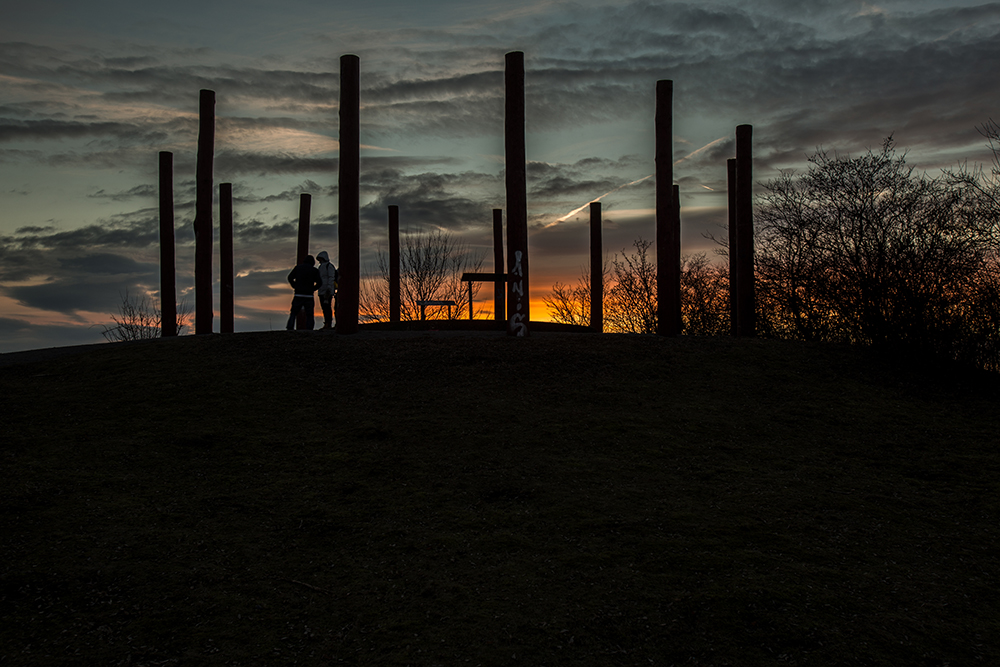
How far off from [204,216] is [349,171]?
525cm

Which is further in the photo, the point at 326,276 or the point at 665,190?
the point at 326,276

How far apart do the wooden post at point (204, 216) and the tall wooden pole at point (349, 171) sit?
4506 mm

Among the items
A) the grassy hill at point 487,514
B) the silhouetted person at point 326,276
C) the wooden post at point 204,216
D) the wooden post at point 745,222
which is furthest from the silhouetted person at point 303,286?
the wooden post at point 745,222

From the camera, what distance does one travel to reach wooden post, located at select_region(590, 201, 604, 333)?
22.2m

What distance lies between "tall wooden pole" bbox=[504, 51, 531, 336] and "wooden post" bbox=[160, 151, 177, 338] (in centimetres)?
921

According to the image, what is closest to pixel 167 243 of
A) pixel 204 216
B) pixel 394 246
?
pixel 204 216

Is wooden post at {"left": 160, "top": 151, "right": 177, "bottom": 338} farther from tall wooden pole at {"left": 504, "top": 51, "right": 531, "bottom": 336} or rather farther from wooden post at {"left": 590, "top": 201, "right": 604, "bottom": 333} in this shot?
wooden post at {"left": 590, "top": 201, "right": 604, "bottom": 333}

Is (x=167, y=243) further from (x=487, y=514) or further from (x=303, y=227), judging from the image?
(x=487, y=514)

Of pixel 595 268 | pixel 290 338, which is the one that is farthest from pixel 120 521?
pixel 595 268

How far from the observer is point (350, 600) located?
5012 millimetres

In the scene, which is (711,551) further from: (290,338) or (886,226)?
(886,226)

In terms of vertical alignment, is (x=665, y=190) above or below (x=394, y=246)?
below

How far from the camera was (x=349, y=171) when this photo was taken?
12.4 meters

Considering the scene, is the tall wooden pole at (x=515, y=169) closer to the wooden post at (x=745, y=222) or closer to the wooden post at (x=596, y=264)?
the wooden post at (x=745, y=222)
